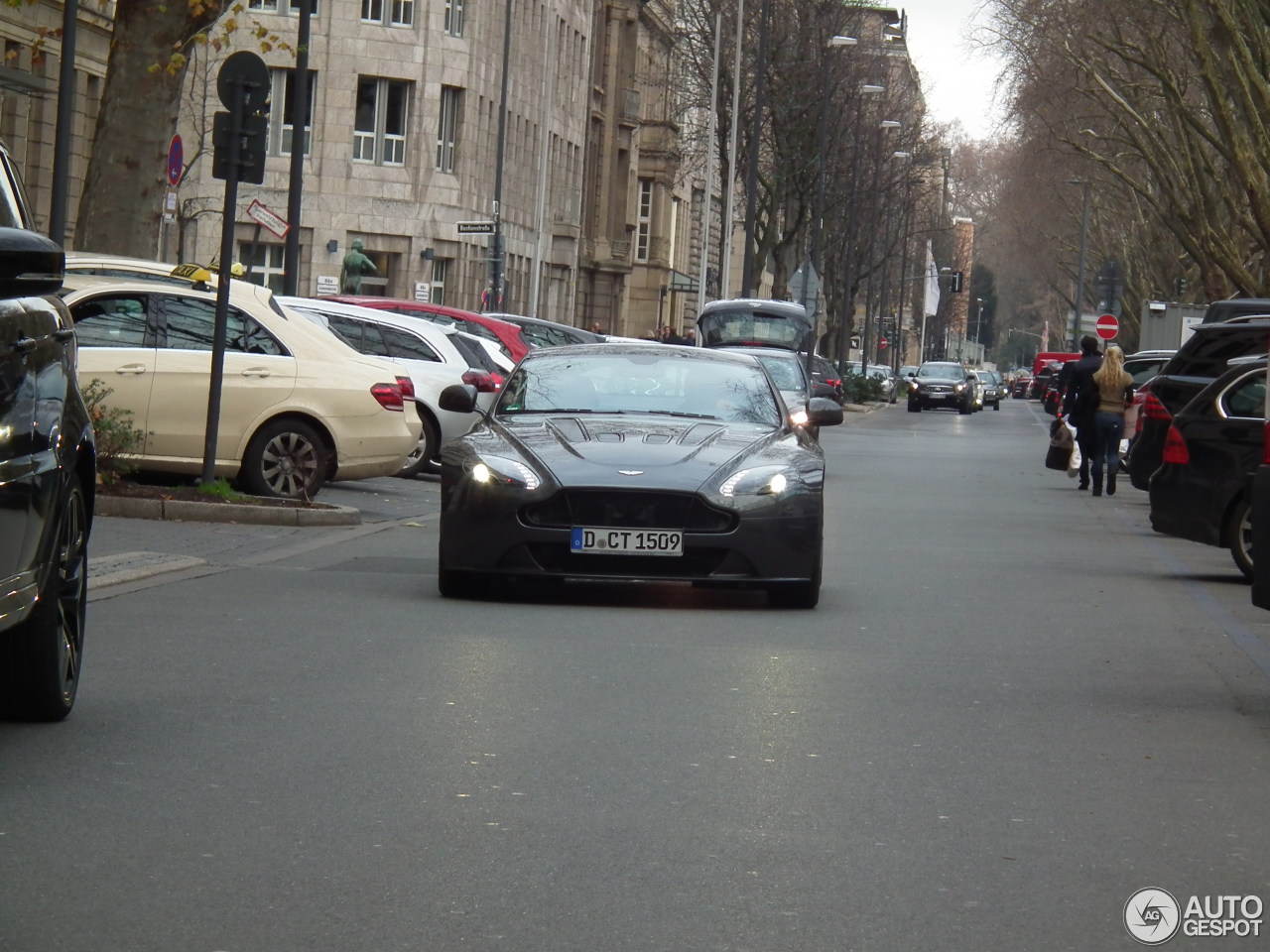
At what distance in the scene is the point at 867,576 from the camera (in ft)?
49.1

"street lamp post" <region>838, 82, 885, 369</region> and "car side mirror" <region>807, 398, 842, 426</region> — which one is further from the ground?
"street lamp post" <region>838, 82, 885, 369</region>

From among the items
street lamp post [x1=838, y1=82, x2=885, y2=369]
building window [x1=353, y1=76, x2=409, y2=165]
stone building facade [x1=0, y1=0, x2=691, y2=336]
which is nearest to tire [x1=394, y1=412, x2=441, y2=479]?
stone building facade [x1=0, y1=0, x2=691, y2=336]

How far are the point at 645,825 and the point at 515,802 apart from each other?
17.6 inches

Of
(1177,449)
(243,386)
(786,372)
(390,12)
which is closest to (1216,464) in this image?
(1177,449)

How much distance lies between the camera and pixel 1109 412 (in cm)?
2772

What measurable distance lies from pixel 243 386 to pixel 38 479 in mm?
10948

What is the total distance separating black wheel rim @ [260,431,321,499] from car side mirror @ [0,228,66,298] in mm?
11692

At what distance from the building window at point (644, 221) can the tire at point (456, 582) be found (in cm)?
8050

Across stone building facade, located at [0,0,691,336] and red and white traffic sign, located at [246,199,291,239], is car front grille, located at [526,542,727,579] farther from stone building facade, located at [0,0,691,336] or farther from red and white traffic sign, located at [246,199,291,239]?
stone building facade, located at [0,0,691,336]

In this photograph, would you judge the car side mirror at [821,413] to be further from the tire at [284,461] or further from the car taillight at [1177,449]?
the tire at [284,461]

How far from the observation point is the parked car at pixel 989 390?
9047 centimetres

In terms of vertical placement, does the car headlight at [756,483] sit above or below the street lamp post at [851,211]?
below

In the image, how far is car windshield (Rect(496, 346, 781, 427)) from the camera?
44.0 ft

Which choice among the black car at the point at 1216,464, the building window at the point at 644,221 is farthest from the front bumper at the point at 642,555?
the building window at the point at 644,221
